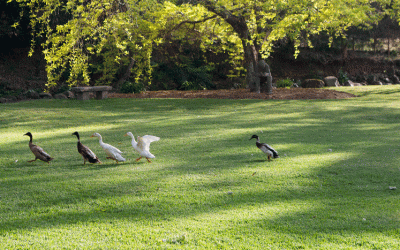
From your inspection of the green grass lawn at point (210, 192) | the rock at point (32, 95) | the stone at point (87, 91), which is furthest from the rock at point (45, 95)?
the green grass lawn at point (210, 192)

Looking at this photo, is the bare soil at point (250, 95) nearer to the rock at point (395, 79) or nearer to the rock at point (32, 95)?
the rock at point (32, 95)

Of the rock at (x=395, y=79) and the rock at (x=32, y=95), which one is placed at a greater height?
the rock at (x=32, y=95)

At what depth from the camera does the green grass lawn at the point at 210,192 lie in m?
3.68

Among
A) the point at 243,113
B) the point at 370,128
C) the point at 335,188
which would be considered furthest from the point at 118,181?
the point at 243,113

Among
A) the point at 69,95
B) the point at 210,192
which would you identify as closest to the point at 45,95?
the point at 69,95

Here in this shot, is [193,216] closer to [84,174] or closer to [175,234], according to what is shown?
[175,234]

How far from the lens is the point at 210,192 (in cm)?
496

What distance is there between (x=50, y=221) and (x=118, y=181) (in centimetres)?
150

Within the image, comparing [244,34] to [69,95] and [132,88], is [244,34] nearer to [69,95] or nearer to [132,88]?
[132,88]

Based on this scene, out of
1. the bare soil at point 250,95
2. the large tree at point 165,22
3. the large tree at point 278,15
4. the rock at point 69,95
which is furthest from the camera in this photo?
the rock at point 69,95

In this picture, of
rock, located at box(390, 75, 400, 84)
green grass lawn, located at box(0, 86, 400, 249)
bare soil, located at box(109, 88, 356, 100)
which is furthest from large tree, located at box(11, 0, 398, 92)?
rock, located at box(390, 75, 400, 84)

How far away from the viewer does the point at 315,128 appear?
10523 mm

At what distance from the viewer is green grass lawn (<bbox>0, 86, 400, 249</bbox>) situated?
368cm

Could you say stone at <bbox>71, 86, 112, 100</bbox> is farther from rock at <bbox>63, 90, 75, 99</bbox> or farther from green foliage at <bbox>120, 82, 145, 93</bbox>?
green foliage at <bbox>120, 82, 145, 93</bbox>
